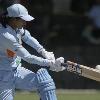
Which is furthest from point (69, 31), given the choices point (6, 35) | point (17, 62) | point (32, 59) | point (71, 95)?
point (32, 59)

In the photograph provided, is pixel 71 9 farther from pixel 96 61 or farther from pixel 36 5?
pixel 96 61

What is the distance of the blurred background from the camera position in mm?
16000

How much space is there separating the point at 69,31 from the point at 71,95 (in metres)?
2.73

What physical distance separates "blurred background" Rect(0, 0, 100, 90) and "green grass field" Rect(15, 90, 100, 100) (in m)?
0.47

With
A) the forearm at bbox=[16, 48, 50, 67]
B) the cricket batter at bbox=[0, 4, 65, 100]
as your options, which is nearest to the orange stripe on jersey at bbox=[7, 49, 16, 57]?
the cricket batter at bbox=[0, 4, 65, 100]

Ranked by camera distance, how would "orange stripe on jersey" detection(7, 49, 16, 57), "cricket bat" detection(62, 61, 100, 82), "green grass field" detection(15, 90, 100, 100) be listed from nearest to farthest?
"cricket bat" detection(62, 61, 100, 82) < "orange stripe on jersey" detection(7, 49, 16, 57) < "green grass field" detection(15, 90, 100, 100)

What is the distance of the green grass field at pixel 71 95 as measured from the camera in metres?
14.3

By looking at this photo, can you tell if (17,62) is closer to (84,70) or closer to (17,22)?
(17,22)

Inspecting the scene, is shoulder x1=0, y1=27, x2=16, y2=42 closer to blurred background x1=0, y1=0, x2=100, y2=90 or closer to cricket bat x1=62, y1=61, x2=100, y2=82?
cricket bat x1=62, y1=61, x2=100, y2=82

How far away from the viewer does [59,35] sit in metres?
17.3

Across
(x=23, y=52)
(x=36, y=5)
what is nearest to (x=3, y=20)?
(x=23, y=52)

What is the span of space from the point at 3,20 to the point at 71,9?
8.44 metres

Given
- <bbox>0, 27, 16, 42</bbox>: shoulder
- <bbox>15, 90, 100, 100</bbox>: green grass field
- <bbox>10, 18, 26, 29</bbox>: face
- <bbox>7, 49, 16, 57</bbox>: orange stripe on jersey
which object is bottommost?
<bbox>7, 49, 16, 57</bbox>: orange stripe on jersey

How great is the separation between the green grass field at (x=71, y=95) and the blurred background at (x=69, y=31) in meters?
0.47
